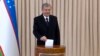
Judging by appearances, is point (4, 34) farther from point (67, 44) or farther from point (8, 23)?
point (67, 44)

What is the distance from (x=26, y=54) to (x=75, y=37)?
1143 millimetres

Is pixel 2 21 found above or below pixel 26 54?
above

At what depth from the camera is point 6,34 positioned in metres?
4.25

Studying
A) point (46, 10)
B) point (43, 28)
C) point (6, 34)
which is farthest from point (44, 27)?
point (6, 34)

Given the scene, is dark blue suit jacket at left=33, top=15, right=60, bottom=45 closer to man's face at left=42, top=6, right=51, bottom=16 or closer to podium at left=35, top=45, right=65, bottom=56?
man's face at left=42, top=6, right=51, bottom=16

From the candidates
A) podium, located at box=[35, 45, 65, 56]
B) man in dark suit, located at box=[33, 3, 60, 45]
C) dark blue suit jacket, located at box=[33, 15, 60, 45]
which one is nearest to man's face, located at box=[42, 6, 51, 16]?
man in dark suit, located at box=[33, 3, 60, 45]

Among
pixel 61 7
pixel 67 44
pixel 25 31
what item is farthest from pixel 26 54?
pixel 61 7

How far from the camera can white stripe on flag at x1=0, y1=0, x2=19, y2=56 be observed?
13.8 ft

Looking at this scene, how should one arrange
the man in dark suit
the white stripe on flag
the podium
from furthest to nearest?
1. the man in dark suit
2. the white stripe on flag
3. the podium

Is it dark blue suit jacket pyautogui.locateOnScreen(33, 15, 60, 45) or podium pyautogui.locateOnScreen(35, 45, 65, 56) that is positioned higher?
dark blue suit jacket pyautogui.locateOnScreen(33, 15, 60, 45)

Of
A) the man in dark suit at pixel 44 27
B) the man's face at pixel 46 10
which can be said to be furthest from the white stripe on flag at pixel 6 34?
the man's face at pixel 46 10

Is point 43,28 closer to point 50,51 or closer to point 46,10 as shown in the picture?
point 46,10

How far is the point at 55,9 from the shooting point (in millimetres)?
5570

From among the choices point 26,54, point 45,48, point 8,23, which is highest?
point 8,23
